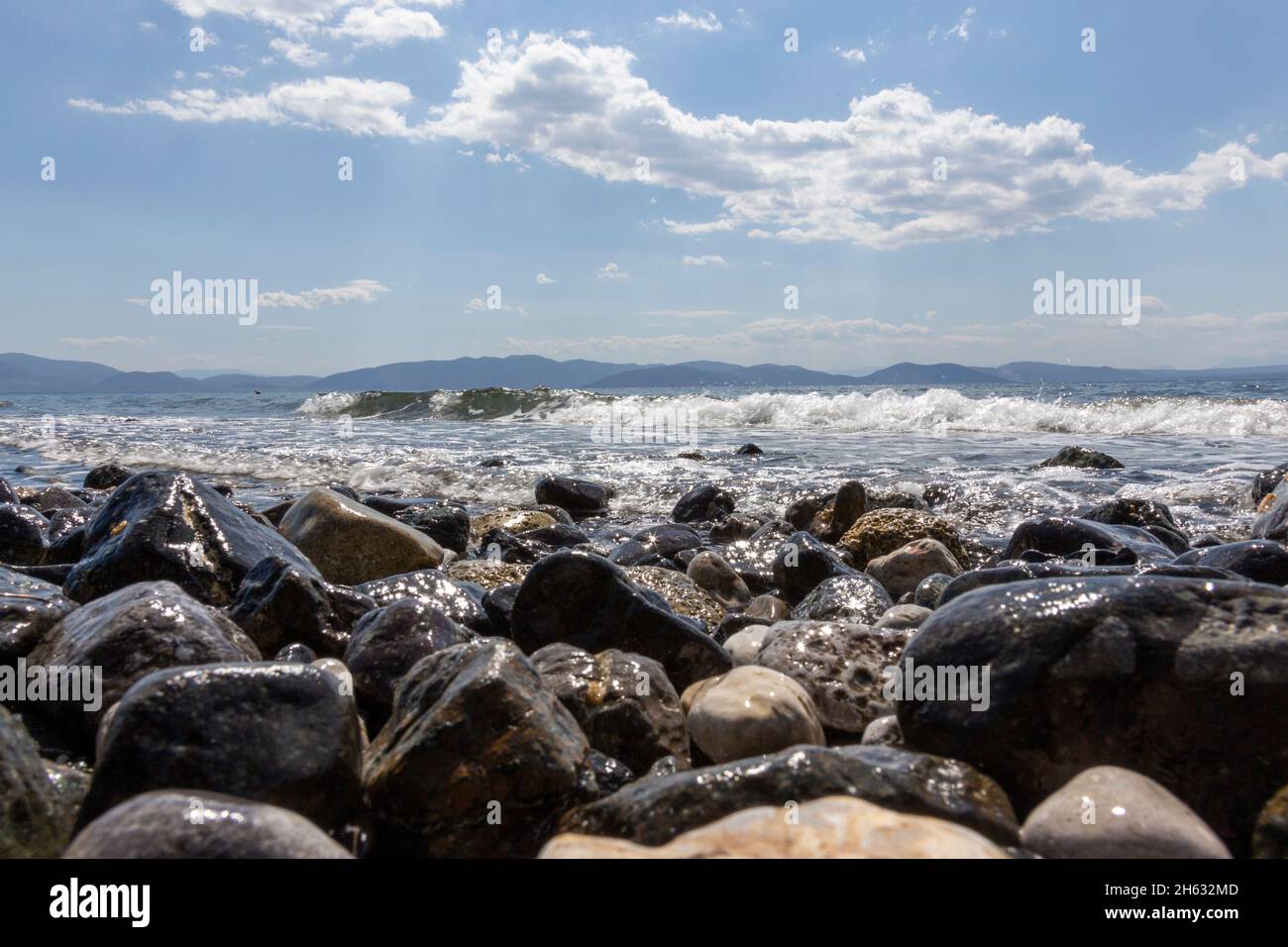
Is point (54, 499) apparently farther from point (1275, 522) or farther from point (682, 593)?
point (1275, 522)

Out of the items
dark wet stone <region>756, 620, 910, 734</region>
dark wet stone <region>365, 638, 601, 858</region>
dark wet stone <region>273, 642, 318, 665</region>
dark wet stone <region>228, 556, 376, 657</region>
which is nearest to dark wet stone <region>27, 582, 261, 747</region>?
dark wet stone <region>273, 642, 318, 665</region>

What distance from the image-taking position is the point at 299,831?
1.94m

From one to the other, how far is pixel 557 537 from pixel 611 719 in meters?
5.36

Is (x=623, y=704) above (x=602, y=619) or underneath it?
underneath

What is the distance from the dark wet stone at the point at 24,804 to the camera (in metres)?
2.19

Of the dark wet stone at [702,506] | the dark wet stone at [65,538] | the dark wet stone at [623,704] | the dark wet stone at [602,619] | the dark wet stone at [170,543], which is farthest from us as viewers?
the dark wet stone at [702,506]

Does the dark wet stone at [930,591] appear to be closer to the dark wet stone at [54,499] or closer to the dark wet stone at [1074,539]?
the dark wet stone at [1074,539]

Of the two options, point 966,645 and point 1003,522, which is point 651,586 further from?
point 1003,522

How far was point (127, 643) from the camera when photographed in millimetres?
3205

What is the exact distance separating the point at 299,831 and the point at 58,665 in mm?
1929

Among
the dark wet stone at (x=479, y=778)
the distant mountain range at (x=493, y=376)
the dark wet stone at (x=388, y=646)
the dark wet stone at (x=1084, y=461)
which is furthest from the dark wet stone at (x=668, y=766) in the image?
the distant mountain range at (x=493, y=376)

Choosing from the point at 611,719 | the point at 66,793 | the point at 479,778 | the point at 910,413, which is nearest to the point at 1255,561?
the point at 611,719
